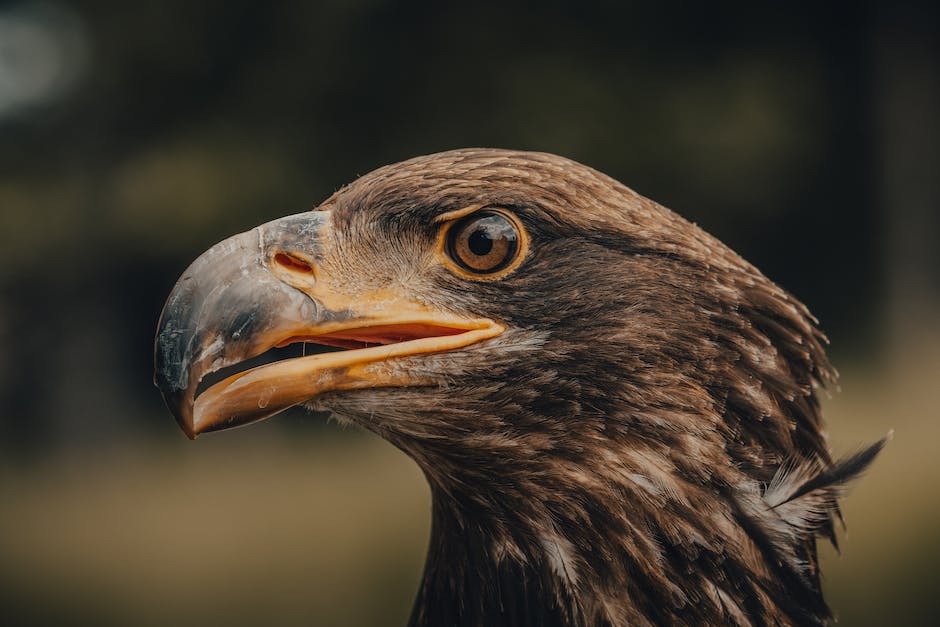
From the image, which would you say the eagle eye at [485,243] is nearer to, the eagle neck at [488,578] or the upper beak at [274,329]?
the upper beak at [274,329]

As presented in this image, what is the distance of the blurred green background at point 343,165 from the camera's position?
1095 centimetres

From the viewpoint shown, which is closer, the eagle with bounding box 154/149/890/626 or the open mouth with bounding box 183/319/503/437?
the open mouth with bounding box 183/319/503/437

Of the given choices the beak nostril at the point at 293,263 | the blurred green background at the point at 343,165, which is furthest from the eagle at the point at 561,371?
the blurred green background at the point at 343,165

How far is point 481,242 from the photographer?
215cm

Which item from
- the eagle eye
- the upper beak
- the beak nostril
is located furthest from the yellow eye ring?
the beak nostril

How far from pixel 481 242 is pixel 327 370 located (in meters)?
0.43

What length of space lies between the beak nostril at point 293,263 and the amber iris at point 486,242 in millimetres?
321

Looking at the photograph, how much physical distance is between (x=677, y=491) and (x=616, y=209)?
629 mm

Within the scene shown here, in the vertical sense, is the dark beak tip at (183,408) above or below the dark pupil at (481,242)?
below

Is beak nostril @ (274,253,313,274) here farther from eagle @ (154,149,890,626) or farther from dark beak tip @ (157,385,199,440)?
dark beak tip @ (157,385,199,440)

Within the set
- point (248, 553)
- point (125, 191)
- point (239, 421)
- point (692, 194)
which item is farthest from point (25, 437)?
point (239, 421)

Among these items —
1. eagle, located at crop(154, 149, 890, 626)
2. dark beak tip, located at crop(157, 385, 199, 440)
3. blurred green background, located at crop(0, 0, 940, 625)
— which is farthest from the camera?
blurred green background, located at crop(0, 0, 940, 625)

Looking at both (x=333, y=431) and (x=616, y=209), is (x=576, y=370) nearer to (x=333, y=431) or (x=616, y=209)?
(x=616, y=209)

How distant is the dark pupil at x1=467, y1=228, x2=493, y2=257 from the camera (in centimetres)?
214
